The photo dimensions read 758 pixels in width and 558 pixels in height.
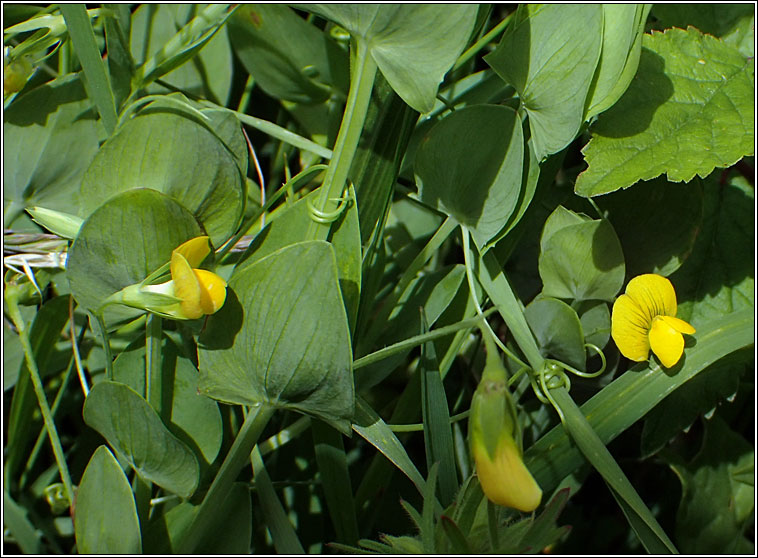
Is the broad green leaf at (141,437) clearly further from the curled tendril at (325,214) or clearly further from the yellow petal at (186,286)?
the curled tendril at (325,214)

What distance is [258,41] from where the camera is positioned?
32.8 inches

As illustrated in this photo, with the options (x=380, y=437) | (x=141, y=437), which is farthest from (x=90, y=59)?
(x=380, y=437)

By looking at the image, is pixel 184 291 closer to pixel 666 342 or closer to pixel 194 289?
pixel 194 289

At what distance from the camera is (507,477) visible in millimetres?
541

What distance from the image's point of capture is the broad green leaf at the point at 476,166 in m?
0.65

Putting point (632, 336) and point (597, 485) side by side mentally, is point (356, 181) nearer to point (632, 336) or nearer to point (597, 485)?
point (632, 336)

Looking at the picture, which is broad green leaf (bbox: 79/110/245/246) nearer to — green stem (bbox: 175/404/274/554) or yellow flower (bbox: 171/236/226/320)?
yellow flower (bbox: 171/236/226/320)

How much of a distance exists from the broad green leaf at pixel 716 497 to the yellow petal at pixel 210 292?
2.17 feet

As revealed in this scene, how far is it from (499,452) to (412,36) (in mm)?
364

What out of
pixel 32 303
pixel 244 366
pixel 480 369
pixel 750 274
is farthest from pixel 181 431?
pixel 750 274

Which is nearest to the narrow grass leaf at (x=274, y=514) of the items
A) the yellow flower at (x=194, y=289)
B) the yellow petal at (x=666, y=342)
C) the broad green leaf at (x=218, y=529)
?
the broad green leaf at (x=218, y=529)

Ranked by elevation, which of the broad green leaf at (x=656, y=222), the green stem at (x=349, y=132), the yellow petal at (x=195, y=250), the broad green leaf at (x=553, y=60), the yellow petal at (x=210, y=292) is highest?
the broad green leaf at (x=553, y=60)

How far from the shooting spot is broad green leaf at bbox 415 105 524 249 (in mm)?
651

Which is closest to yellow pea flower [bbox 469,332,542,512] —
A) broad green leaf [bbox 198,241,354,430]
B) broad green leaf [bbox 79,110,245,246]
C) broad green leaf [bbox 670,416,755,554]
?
broad green leaf [bbox 198,241,354,430]
